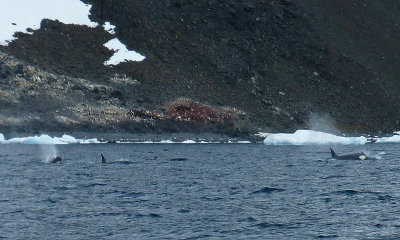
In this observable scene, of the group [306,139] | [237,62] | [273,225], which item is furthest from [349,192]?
[237,62]

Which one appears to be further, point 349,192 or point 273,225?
point 349,192

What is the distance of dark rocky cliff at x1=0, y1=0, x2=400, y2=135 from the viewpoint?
104m

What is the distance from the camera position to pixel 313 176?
50.4 metres

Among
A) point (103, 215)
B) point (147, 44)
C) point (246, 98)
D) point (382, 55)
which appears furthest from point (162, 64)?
point (103, 215)

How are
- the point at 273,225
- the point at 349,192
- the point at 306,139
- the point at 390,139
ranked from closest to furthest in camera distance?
the point at 273,225
the point at 349,192
the point at 306,139
the point at 390,139

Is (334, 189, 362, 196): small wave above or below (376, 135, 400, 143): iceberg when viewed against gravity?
below

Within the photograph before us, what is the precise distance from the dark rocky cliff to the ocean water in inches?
1411

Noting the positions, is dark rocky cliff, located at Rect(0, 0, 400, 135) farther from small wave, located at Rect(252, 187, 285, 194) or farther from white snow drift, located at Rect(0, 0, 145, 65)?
small wave, located at Rect(252, 187, 285, 194)

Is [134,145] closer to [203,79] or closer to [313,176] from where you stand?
[203,79]

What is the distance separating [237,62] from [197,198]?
82378 mm

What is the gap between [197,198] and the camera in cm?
3916

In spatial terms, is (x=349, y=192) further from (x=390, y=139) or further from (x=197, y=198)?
(x=390, y=139)

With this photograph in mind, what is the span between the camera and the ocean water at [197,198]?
2998cm

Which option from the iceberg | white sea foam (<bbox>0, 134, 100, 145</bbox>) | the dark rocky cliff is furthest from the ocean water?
the iceberg
